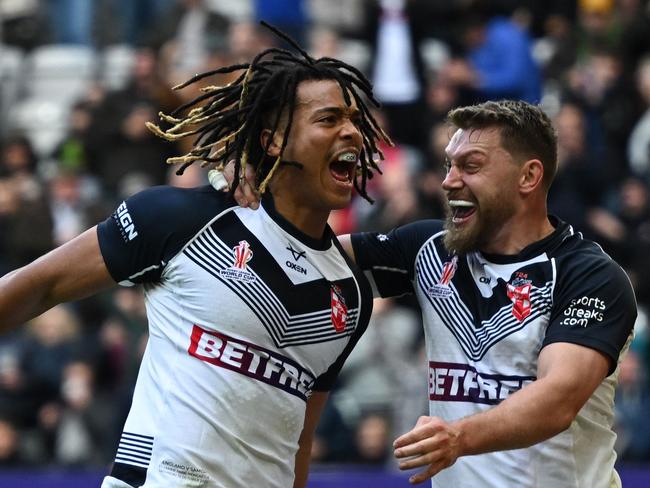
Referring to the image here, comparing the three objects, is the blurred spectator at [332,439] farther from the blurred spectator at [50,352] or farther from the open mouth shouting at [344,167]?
the open mouth shouting at [344,167]

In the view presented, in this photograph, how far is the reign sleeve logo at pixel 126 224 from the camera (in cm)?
532

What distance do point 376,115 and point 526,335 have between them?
7.09 meters

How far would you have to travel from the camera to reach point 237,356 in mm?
5309

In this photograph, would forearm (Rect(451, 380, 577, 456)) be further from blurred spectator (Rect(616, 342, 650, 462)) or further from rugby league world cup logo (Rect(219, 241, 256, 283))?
blurred spectator (Rect(616, 342, 650, 462))

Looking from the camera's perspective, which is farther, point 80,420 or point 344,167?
point 80,420

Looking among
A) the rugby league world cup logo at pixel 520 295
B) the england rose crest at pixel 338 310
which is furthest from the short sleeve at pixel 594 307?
the england rose crest at pixel 338 310

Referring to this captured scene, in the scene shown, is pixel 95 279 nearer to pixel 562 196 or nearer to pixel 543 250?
pixel 543 250

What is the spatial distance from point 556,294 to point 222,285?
3.96 ft

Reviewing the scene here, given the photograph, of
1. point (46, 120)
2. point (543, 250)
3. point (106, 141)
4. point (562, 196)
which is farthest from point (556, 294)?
point (46, 120)

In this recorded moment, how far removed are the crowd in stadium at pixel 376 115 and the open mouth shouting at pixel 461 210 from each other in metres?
4.45

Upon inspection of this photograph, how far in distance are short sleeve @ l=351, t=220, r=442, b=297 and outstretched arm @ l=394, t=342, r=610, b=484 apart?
854mm

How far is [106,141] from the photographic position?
1291cm

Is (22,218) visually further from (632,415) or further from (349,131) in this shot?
(349,131)

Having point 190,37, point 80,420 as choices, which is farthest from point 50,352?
point 190,37
